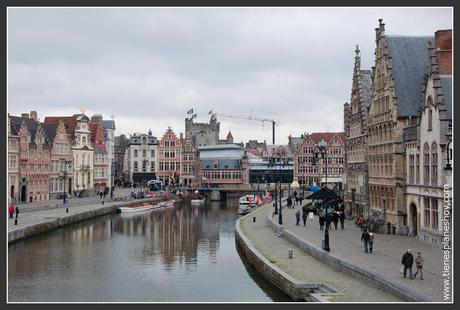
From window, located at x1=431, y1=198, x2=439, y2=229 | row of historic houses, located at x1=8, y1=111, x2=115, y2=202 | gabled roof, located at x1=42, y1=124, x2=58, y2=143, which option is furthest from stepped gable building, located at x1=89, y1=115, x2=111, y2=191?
window, located at x1=431, y1=198, x2=439, y2=229

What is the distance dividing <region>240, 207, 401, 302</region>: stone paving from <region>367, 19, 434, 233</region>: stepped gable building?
7520 mm

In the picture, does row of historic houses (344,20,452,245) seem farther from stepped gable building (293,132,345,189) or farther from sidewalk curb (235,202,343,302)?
stepped gable building (293,132,345,189)

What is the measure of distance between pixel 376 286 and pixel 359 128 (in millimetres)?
30397

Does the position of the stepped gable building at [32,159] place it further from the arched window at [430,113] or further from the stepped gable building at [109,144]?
the arched window at [430,113]

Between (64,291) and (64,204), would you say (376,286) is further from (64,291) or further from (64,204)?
(64,204)

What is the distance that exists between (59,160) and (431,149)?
60.6 meters

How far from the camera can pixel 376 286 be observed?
2422cm

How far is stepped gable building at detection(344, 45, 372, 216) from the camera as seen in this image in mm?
50844

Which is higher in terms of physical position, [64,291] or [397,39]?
[397,39]

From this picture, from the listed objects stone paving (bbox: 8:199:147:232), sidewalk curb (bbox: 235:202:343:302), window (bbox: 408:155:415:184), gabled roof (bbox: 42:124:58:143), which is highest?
gabled roof (bbox: 42:124:58:143)

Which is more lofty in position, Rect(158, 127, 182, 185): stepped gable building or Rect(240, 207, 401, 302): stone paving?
Rect(158, 127, 182, 185): stepped gable building

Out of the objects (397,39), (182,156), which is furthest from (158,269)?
(182,156)

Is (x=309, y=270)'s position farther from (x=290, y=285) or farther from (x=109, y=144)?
(x=109, y=144)

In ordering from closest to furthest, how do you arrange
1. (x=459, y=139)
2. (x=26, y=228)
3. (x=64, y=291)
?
(x=459, y=139) < (x=64, y=291) < (x=26, y=228)
